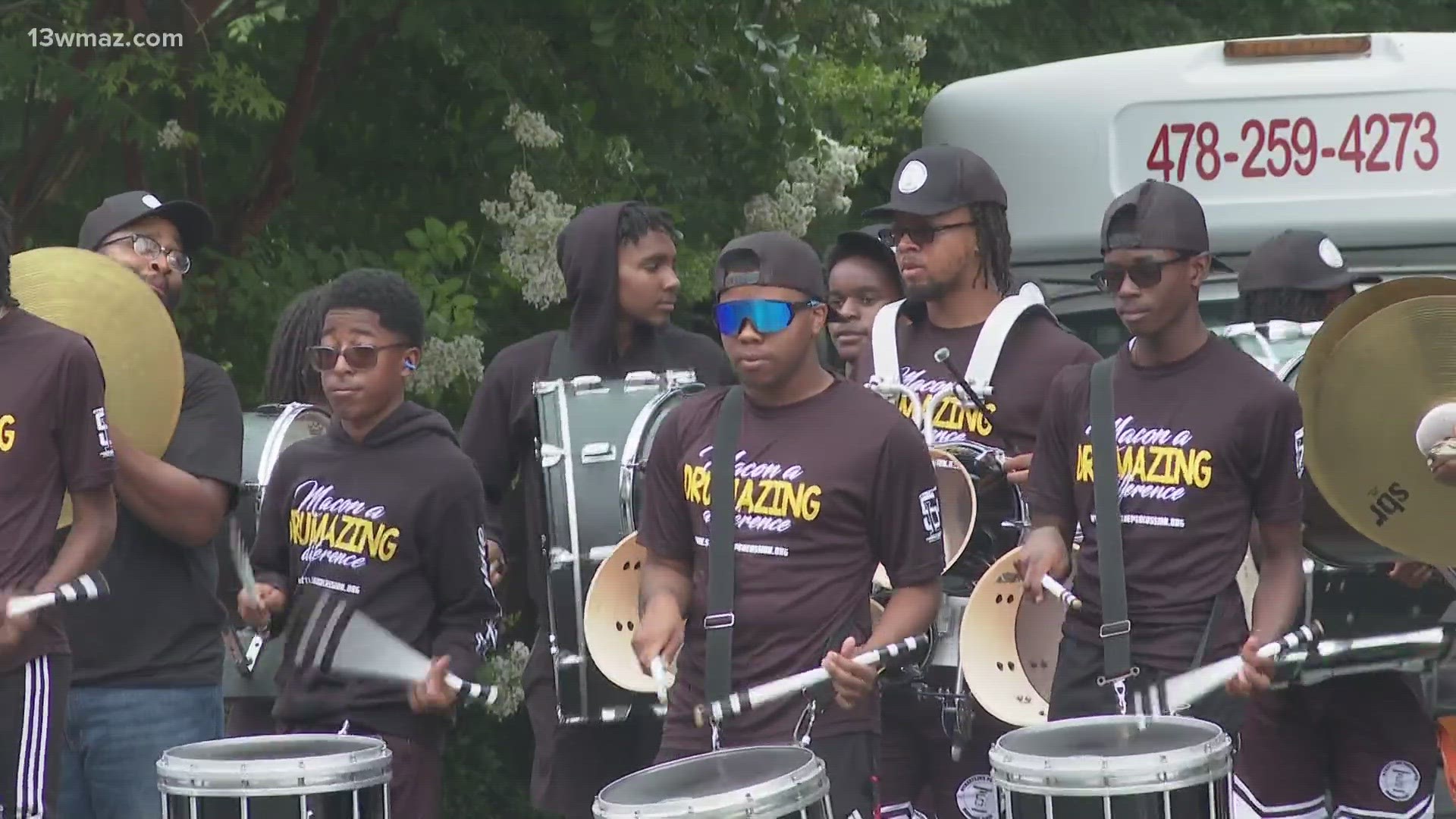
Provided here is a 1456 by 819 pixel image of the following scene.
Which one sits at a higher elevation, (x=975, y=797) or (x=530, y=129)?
(x=530, y=129)

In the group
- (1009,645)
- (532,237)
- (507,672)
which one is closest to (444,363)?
(532,237)

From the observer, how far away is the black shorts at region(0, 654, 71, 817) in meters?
5.12

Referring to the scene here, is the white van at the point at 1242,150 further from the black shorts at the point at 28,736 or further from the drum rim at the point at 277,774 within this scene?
the black shorts at the point at 28,736

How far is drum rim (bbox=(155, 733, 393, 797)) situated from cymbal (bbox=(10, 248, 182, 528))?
88 centimetres

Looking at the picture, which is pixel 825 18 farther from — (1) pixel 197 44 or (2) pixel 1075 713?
(2) pixel 1075 713

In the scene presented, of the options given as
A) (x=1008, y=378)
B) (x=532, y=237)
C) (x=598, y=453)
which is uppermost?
(x=532, y=237)

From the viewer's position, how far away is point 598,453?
6191 mm

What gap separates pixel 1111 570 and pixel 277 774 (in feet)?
5.83

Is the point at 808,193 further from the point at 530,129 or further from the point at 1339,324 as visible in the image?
the point at 1339,324

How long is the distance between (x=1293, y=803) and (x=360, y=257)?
158 inches

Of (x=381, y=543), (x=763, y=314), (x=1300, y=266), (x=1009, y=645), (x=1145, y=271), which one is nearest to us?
(x=763, y=314)

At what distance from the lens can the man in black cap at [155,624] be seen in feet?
18.7

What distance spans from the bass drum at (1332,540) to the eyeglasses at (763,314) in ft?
3.86

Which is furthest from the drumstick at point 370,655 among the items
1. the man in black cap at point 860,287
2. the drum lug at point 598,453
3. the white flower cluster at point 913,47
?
the white flower cluster at point 913,47
